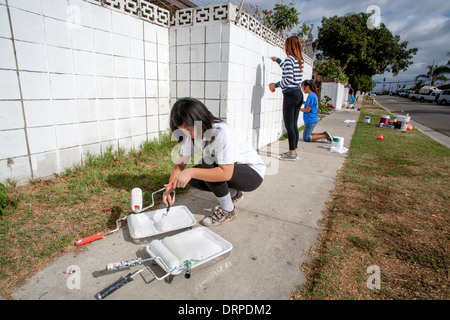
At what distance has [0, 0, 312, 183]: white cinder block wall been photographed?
2541mm

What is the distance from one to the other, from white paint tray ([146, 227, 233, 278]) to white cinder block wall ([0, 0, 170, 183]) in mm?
1835

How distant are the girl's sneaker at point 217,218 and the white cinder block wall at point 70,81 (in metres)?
1.86

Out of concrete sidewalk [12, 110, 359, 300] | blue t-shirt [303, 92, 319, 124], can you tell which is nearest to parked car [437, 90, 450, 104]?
blue t-shirt [303, 92, 319, 124]

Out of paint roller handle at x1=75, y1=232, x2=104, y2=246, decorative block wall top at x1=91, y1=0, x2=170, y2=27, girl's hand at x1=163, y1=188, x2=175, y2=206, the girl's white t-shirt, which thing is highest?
decorative block wall top at x1=91, y1=0, x2=170, y2=27

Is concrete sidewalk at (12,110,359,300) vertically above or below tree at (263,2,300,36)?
below

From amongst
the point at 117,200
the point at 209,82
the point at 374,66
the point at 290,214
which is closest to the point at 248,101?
the point at 209,82

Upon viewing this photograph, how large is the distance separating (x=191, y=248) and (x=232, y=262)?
0.31m

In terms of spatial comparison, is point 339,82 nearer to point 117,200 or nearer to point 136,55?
point 136,55

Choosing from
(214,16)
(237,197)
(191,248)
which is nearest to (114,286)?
(191,248)

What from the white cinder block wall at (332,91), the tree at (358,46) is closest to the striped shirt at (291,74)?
the white cinder block wall at (332,91)

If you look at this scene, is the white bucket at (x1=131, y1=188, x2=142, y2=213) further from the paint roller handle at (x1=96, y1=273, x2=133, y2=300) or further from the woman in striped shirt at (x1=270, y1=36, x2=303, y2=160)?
the woman in striped shirt at (x1=270, y1=36, x2=303, y2=160)

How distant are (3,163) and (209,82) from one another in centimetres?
250

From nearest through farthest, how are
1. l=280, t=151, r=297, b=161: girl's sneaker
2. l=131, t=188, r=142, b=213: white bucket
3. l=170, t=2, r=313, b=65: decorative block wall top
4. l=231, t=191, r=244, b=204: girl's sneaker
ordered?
l=131, t=188, r=142, b=213: white bucket, l=231, t=191, r=244, b=204: girl's sneaker, l=170, t=2, r=313, b=65: decorative block wall top, l=280, t=151, r=297, b=161: girl's sneaker

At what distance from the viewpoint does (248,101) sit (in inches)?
167
